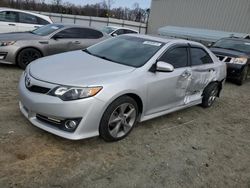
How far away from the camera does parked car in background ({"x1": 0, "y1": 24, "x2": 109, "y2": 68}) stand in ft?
24.2

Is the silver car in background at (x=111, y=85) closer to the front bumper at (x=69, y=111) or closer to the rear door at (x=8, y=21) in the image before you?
the front bumper at (x=69, y=111)

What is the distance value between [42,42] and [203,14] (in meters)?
22.6

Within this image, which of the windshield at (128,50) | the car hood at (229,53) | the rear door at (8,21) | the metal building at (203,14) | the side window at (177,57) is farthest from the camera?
the metal building at (203,14)

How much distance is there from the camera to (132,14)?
64875 millimetres

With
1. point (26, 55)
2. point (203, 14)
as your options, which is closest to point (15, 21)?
point (26, 55)

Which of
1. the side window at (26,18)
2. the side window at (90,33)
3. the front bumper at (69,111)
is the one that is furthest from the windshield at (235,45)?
the front bumper at (69,111)

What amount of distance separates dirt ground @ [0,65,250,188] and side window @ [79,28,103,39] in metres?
4.17

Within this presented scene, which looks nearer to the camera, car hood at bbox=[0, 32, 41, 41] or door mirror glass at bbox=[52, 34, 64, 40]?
car hood at bbox=[0, 32, 41, 41]

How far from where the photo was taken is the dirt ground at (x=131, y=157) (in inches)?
126

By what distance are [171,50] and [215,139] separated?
1665mm

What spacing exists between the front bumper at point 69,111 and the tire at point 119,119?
12 cm

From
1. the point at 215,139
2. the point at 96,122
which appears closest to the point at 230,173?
the point at 215,139

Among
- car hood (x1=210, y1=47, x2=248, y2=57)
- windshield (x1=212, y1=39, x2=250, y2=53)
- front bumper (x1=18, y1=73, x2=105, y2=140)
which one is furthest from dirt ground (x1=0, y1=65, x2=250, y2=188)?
windshield (x1=212, y1=39, x2=250, y2=53)

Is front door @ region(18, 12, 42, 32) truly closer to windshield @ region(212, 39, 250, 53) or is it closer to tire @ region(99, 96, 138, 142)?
windshield @ region(212, 39, 250, 53)
